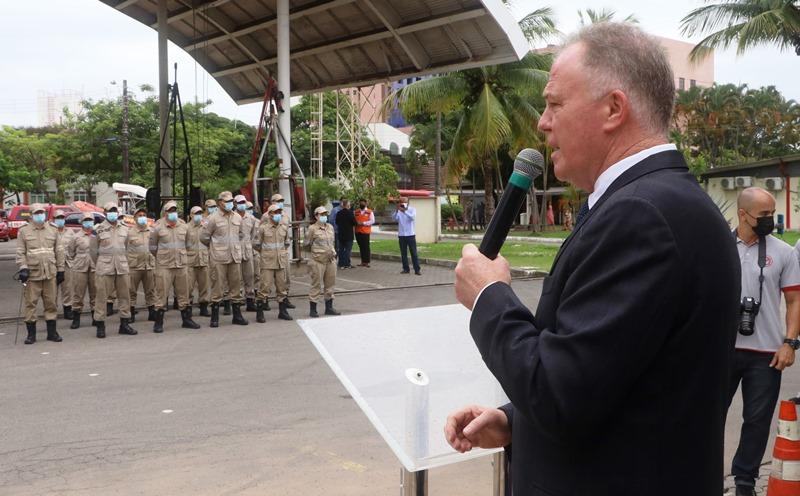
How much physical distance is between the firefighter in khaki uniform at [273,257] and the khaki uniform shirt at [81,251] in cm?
278

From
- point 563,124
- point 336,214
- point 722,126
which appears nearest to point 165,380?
point 563,124

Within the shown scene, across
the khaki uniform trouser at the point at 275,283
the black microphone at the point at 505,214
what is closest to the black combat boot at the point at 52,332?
the khaki uniform trouser at the point at 275,283

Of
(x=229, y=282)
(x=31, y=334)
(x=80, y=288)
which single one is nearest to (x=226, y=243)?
(x=229, y=282)

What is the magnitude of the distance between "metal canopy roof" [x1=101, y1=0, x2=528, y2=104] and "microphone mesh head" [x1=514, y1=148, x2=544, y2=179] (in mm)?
14904

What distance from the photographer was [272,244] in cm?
1330

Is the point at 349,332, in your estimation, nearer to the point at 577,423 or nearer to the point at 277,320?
the point at 577,423

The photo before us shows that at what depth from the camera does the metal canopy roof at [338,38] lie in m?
17.5

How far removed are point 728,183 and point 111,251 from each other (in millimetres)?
27602

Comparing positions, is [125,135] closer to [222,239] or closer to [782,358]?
[222,239]

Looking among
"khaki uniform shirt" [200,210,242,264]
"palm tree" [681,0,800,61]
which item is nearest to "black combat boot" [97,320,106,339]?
"khaki uniform shirt" [200,210,242,264]

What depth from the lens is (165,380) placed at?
8141mm

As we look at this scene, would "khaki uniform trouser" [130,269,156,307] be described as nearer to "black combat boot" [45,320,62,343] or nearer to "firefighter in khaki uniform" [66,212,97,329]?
"firefighter in khaki uniform" [66,212,97,329]

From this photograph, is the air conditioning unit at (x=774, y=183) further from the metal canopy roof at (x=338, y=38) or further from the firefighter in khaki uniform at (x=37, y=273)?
the firefighter in khaki uniform at (x=37, y=273)

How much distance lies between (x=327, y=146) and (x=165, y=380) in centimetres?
4291
